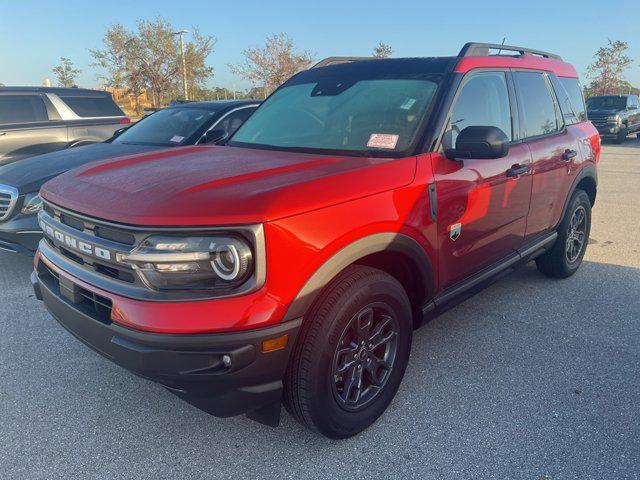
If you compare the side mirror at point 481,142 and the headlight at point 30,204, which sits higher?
the side mirror at point 481,142

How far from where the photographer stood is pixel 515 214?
3.44 m

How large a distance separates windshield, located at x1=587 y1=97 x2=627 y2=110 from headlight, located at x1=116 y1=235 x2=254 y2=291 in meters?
21.2

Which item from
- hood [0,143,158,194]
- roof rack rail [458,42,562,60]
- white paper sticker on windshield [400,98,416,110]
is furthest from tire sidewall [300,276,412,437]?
hood [0,143,158,194]

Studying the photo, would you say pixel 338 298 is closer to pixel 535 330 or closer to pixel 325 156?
pixel 325 156

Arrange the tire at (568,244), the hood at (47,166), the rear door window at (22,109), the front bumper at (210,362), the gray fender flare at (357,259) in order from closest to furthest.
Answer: the front bumper at (210,362) < the gray fender flare at (357,259) < the tire at (568,244) < the hood at (47,166) < the rear door window at (22,109)

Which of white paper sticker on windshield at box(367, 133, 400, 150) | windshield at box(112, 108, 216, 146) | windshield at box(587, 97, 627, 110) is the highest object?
windshield at box(587, 97, 627, 110)

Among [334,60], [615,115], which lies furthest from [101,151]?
[615,115]

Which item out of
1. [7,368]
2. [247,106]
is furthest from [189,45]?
[7,368]

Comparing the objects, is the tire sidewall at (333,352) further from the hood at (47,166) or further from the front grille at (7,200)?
the front grille at (7,200)

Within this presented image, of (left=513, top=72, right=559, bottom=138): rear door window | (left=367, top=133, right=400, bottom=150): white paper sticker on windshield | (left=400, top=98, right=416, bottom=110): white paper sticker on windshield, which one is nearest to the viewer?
(left=367, top=133, right=400, bottom=150): white paper sticker on windshield

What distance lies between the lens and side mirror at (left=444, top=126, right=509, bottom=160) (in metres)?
2.58

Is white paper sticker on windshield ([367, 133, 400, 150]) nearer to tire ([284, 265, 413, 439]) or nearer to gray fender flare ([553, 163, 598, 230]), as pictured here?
tire ([284, 265, 413, 439])

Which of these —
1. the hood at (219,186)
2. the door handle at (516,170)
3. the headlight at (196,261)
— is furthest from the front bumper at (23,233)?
the door handle at (516,170)

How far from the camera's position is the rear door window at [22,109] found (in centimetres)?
742
